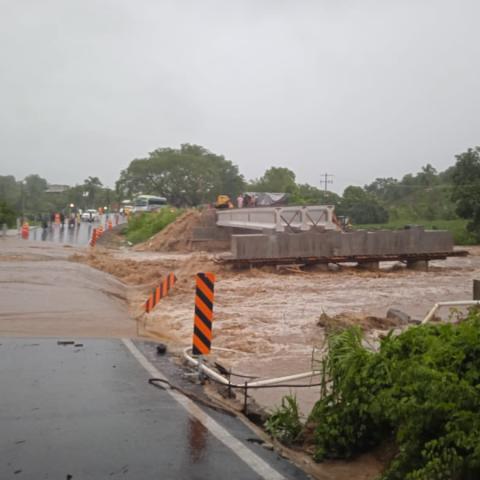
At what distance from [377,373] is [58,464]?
2.51m

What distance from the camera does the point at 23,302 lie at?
1429cm

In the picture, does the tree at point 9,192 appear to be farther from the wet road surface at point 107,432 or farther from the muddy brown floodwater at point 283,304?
the wet road surface at point 107,432

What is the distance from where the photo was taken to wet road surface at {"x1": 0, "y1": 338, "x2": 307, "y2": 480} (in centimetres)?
472

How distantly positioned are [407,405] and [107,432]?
8.93ft

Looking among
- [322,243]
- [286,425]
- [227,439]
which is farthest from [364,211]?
[227,439]

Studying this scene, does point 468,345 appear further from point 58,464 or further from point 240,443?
point 58,464

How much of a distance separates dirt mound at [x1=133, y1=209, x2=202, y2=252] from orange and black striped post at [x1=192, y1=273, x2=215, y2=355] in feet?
107

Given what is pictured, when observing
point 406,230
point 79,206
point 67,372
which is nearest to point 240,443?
point 67,372

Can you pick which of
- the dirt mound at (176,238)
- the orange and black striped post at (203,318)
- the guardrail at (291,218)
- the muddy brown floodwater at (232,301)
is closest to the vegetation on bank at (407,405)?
the muddy brown floodwater at (232,301)

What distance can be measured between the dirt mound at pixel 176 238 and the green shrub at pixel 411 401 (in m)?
36.1

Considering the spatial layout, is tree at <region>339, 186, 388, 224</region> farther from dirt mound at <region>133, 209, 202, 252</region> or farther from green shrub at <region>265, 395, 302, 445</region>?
green shrub at <region>265, 395, 302, 445</region>

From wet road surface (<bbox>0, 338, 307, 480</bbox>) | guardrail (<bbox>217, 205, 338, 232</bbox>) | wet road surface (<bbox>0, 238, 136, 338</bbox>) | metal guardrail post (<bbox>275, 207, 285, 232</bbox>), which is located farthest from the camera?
guardrail (<bbox>217, 205, 338, 232</bbox>)

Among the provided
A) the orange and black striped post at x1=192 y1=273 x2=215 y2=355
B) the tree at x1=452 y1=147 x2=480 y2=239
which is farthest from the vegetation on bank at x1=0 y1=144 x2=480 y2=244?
the orange and black striped post at x1=192 y1=273 x2=215 y2=355

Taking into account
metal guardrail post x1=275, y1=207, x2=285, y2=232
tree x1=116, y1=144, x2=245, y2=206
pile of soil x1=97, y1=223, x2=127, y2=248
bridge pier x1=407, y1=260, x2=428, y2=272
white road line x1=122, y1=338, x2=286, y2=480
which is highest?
tree x1=116, y1=144, x2=245, y2=206
